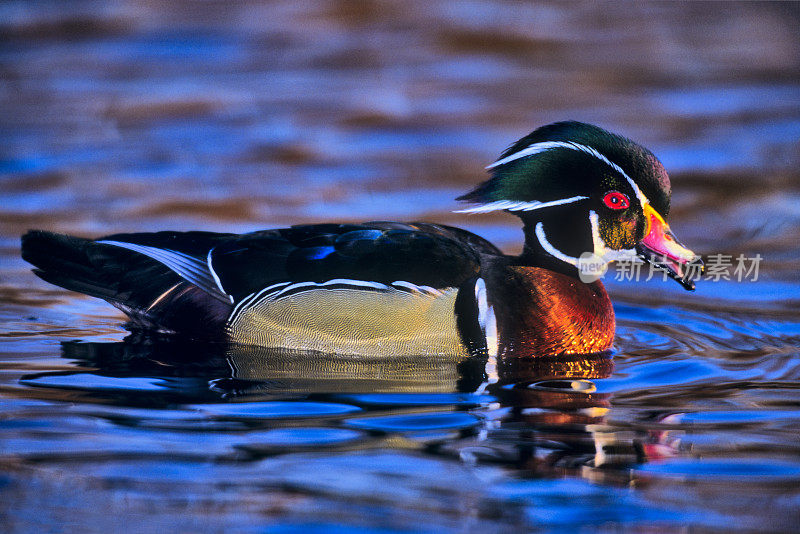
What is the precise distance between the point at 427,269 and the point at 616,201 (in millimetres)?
1039

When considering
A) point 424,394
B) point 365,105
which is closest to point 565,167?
point 424,394

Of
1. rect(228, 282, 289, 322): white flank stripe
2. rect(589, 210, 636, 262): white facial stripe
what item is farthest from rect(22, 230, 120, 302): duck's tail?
rect(589, 210, 636, 262): white facial stripe

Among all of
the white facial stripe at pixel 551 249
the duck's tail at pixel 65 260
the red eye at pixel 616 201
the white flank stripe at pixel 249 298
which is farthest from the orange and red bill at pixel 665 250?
the duck's tail at pixel 65 260

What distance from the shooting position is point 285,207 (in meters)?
9.46

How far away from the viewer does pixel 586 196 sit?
19.8ft

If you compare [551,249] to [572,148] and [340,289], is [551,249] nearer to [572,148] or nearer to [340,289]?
[572,148]

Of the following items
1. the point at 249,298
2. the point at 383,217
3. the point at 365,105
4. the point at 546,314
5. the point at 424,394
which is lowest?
the point at 424,394

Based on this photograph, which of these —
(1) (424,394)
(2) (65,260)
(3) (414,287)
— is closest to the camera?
(1) (424,394)

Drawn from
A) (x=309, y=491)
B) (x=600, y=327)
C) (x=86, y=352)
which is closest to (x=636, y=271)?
(x=600, y=327)

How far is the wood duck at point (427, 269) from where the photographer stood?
5801mm

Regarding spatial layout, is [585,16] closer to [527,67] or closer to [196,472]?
[527,67]

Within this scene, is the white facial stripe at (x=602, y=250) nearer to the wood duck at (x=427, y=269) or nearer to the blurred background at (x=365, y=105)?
the wood duck at (x=427, y=269)

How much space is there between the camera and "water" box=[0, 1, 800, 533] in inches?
168

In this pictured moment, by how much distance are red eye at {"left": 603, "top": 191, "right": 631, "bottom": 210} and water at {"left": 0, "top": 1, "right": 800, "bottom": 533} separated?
31.3 inches
